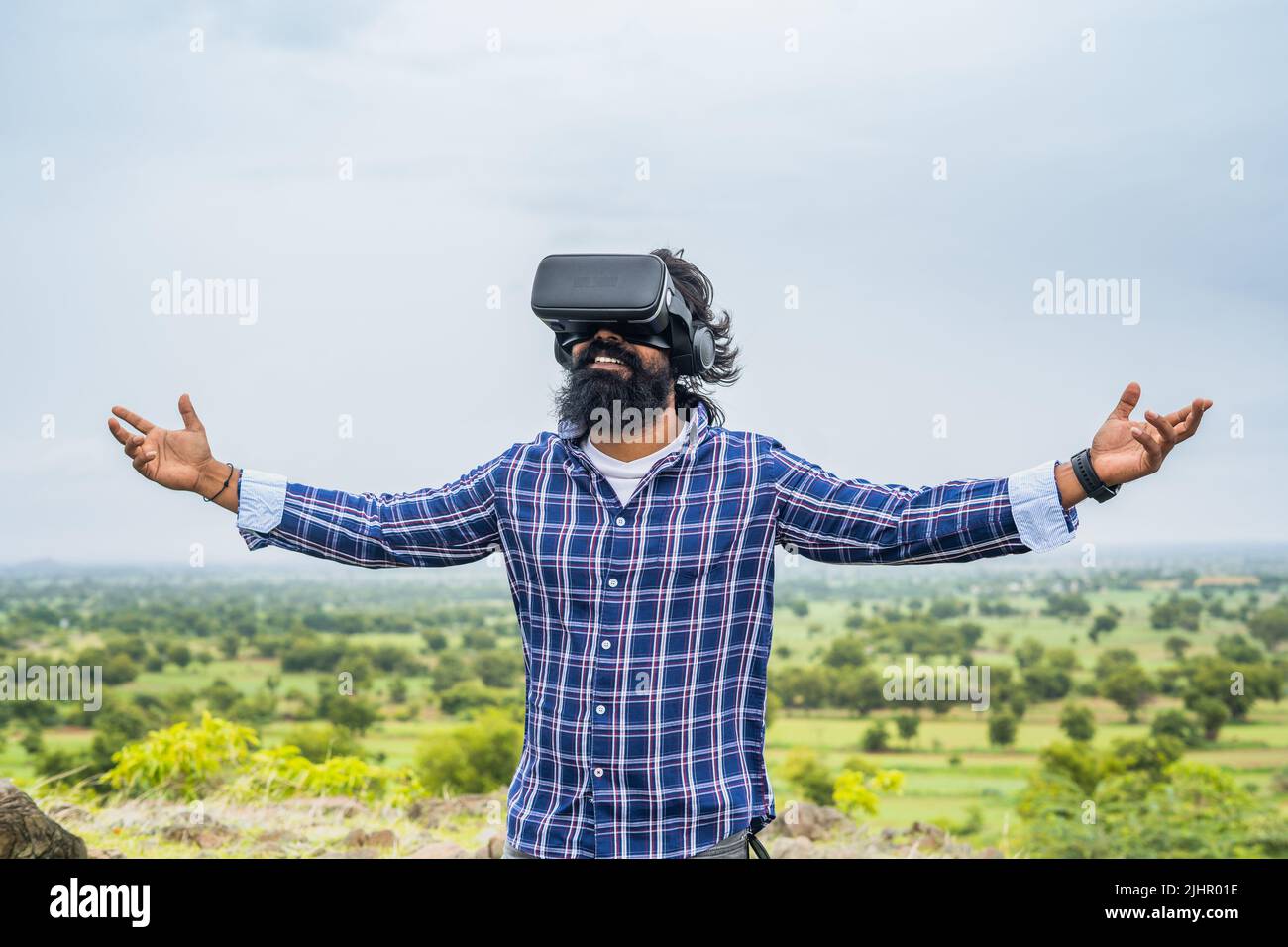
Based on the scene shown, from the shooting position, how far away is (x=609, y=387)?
2602 millimetres

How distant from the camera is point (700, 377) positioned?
2.87m

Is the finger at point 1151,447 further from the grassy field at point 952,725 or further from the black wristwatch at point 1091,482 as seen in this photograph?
the grassy field at point 952,725

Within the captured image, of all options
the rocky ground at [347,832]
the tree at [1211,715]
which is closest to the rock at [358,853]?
the rocky ground at [347,832]

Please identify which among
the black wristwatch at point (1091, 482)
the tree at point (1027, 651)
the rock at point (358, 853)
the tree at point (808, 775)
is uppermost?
the black wristwatch at point (1091, 482)

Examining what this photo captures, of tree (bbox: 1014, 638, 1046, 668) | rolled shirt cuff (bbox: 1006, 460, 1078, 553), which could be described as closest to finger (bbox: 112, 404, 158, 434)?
rolled shirt cuff (bbox: 1006, 460, 1078, 553)

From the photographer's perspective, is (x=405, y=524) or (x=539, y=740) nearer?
(x=539, y=740)

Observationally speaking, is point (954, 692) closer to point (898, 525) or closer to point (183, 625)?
point (898, 525)

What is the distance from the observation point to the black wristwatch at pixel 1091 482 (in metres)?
2.29

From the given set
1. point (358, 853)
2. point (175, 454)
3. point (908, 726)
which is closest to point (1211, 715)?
point (908, 726)

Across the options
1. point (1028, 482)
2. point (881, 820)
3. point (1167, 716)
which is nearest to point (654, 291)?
point (1028, 482)

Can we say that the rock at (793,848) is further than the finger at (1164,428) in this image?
Yes

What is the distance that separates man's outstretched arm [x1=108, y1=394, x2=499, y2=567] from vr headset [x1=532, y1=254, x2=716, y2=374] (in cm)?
39

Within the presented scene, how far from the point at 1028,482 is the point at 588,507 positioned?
36.2 inches

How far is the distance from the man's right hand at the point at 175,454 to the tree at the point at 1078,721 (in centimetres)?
1619
